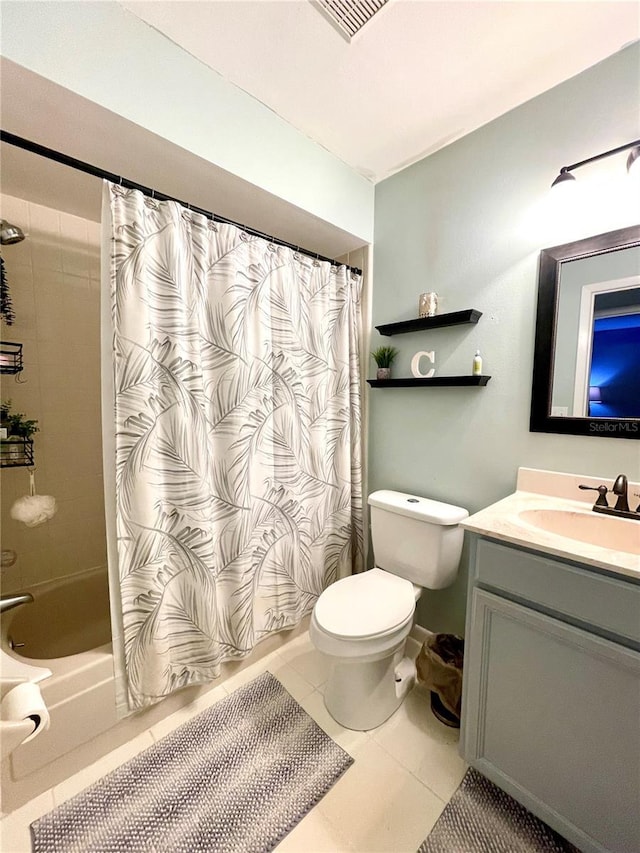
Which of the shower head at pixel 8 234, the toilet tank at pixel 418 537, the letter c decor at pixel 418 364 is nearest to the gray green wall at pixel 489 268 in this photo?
the letter c decor at pixel 418 364

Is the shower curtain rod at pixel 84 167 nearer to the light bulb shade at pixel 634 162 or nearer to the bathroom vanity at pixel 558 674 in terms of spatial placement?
the light bulb shade at pixel 634 162

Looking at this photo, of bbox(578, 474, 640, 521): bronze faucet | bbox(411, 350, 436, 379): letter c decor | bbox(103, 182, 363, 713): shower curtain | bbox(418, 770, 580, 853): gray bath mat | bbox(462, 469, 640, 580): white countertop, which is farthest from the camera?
bbox(411, 350, 436, 379): letter c decor

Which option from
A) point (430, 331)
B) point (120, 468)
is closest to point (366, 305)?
point (430, 331)

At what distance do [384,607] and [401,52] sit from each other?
1.97 meters

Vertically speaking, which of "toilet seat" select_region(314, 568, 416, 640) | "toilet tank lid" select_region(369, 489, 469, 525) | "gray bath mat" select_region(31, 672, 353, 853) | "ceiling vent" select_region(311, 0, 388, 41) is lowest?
"gray bath mat" select_region(31, 672, 353, 853)

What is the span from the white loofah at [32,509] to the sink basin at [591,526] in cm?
193

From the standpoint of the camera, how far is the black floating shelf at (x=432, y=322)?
139cm

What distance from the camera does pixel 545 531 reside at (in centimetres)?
95

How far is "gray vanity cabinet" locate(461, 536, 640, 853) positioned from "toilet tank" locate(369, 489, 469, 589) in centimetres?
38

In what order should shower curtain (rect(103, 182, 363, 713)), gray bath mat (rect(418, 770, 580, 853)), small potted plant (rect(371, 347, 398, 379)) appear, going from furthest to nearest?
small potted plant (rect(371, 347, 398, 379)) < shower curtain (rect(103, 182, 363, 713)) < gray bath mat (rect(418, 770, 580, 853))

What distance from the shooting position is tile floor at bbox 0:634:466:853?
0.95m

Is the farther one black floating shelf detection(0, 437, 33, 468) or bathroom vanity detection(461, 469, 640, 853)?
black floating shelf detection(0, 437, 33, 468)

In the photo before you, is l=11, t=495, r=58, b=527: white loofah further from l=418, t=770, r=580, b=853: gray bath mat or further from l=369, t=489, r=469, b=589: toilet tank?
l=418, t=770, r=580, b=853: gray bath mat

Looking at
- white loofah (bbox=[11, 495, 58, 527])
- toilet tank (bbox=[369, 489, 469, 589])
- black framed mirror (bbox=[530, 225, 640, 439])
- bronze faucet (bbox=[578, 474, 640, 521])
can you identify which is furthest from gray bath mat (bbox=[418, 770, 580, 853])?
white loofah (bbox=[11, 495, 58, 527])
